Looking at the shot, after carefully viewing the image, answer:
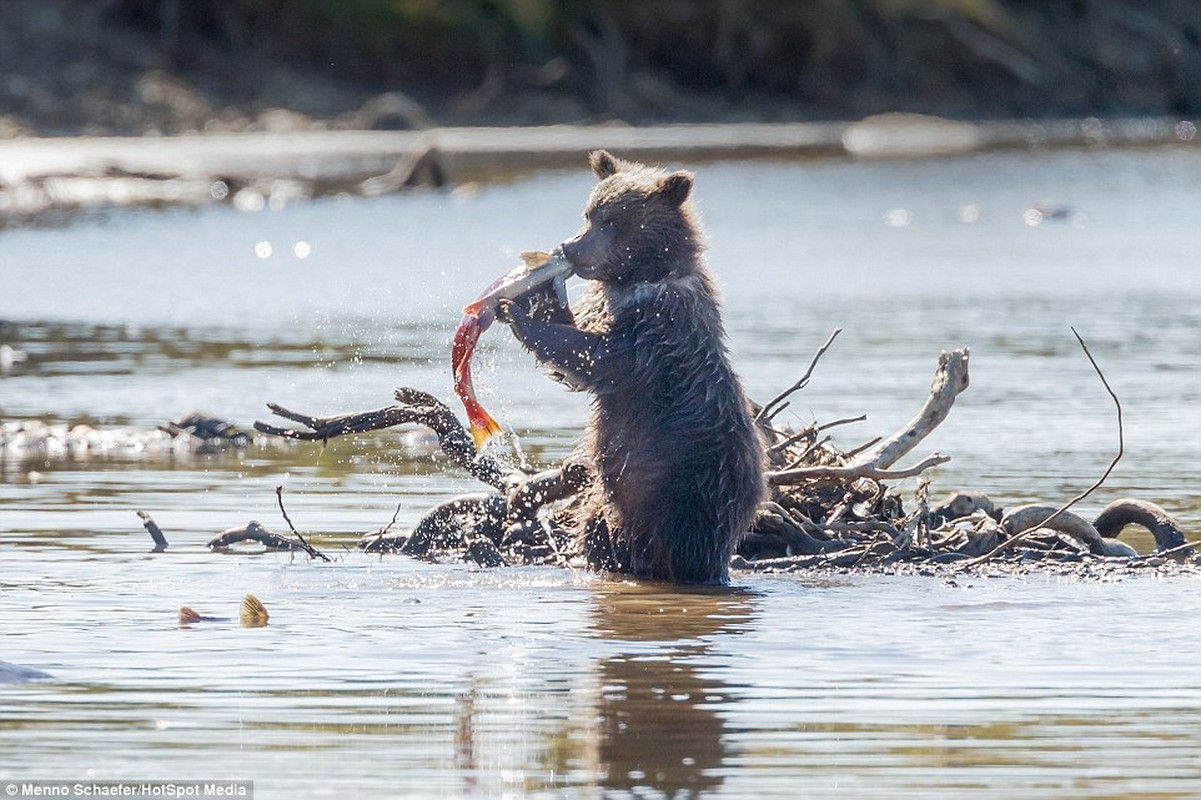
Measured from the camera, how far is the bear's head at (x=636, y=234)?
33.5 feet

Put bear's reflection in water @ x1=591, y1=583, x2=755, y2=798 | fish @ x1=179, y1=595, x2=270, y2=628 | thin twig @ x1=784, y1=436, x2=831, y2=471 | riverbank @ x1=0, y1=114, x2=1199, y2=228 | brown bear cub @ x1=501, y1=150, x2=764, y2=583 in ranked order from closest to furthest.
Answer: bear's reflection in water @ x1=591, y1=583, x2=755, y2=798 < fish @ x1=179, y1=595, x2=270, y2=628 < brown bear cub @ x1=501, y1=150, x2=764, y2=583 < thin twig @ x1=784, y1=436, x2=831, y2=471 < riverbank @ x1=0, y1=114, x2=1199, y2=228

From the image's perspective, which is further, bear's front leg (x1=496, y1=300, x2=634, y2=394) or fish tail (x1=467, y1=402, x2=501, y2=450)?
fish tail (x1=467, y1=402, x2=501, y2=450)

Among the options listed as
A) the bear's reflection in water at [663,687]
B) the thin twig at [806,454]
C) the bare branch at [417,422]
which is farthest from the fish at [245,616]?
the thin twig at [806,454]

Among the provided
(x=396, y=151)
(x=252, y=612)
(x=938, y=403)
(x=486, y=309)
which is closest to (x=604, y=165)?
(x=486, y=309)

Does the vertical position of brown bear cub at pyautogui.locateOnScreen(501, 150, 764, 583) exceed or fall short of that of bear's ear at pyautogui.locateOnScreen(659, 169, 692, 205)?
it falls short

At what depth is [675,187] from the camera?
1020 cm

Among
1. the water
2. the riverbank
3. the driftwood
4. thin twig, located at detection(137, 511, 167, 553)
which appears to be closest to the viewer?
the water

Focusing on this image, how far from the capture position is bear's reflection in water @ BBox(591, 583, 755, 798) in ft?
23.0

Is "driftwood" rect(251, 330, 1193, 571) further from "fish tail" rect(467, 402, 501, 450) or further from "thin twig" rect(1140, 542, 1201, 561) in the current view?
"fish tail" rect(467, 402, 501, 450)

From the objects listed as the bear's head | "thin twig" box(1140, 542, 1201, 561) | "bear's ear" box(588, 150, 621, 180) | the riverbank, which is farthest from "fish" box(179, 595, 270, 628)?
the riverbank

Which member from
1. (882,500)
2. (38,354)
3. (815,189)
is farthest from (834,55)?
(882,500)

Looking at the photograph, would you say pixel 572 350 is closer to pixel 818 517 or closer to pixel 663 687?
pixel 818 517

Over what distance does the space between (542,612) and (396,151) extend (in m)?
46.1

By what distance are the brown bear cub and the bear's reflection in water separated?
0.80 feet
